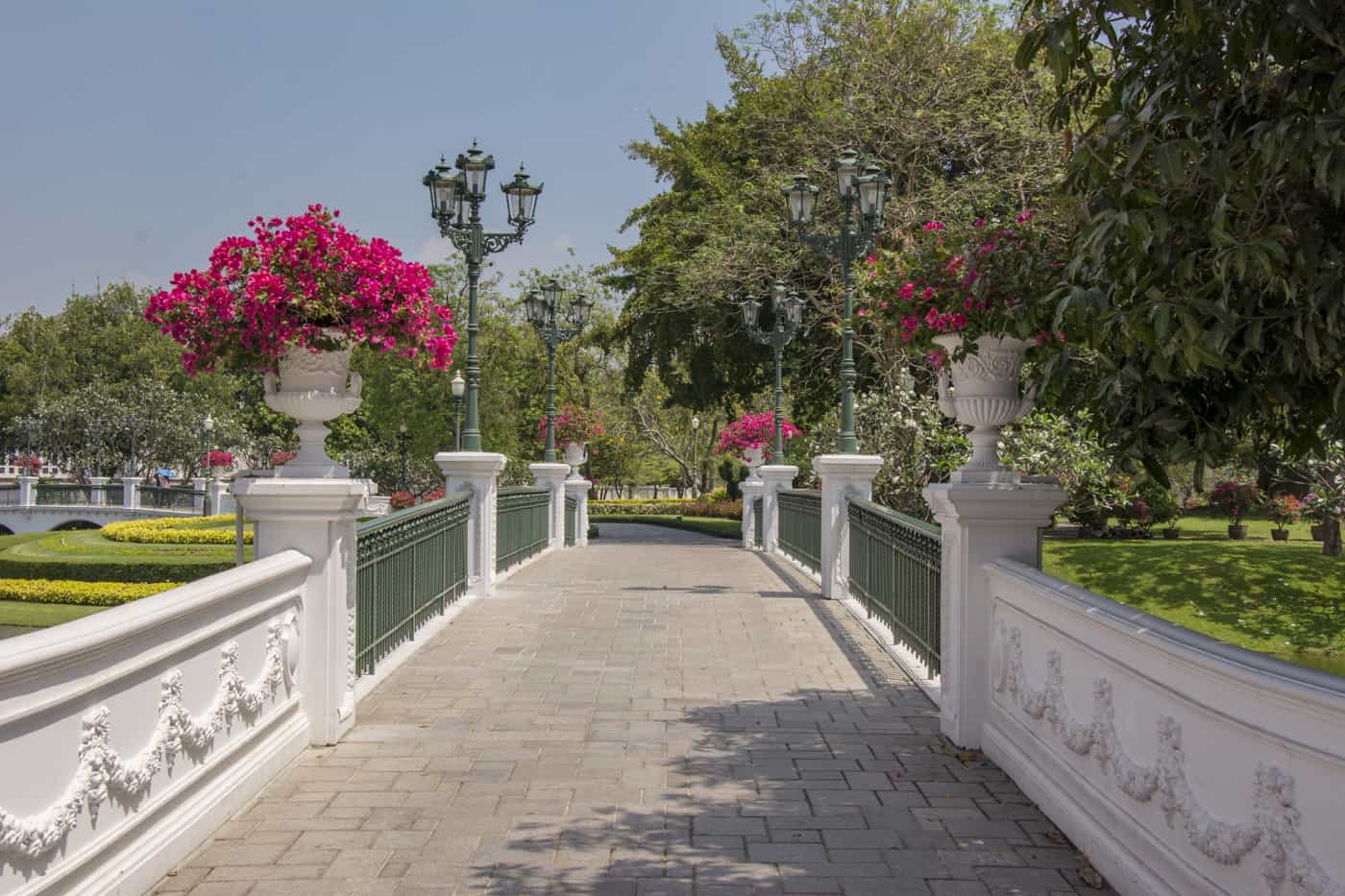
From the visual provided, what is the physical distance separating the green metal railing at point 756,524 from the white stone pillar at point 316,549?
18.3m

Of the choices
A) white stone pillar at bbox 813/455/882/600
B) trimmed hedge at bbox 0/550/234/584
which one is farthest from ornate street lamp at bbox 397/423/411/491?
white stone pillar at bbox 813/455/882/600

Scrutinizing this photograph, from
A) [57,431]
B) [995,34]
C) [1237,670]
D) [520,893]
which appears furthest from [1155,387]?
[57,431]

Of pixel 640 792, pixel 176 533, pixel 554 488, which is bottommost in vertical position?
pixel 176 533

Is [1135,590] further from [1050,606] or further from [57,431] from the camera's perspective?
[57,431]

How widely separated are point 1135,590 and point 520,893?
17168mm

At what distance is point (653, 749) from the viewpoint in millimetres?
6254

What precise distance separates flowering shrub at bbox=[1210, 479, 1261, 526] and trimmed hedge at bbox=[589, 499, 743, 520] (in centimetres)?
1566

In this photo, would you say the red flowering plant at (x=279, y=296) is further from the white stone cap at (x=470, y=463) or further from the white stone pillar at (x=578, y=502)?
the white stone pillar at (x=578, y=502)

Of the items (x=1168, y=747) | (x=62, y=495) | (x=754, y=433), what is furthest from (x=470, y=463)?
(x=62, y=495)

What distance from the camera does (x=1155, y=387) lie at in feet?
14.7

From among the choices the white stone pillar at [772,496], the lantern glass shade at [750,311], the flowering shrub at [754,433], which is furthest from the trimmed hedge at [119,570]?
the lantern glass shade at [750,311]

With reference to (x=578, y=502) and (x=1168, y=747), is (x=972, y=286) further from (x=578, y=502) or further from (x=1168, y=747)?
(x=578, y=502)

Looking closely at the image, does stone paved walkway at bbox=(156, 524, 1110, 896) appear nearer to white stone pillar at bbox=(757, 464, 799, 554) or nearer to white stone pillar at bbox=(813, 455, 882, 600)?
white stone pillar at bbox=(813, 455, 882, 600)

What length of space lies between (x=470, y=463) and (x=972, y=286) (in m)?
8.26
